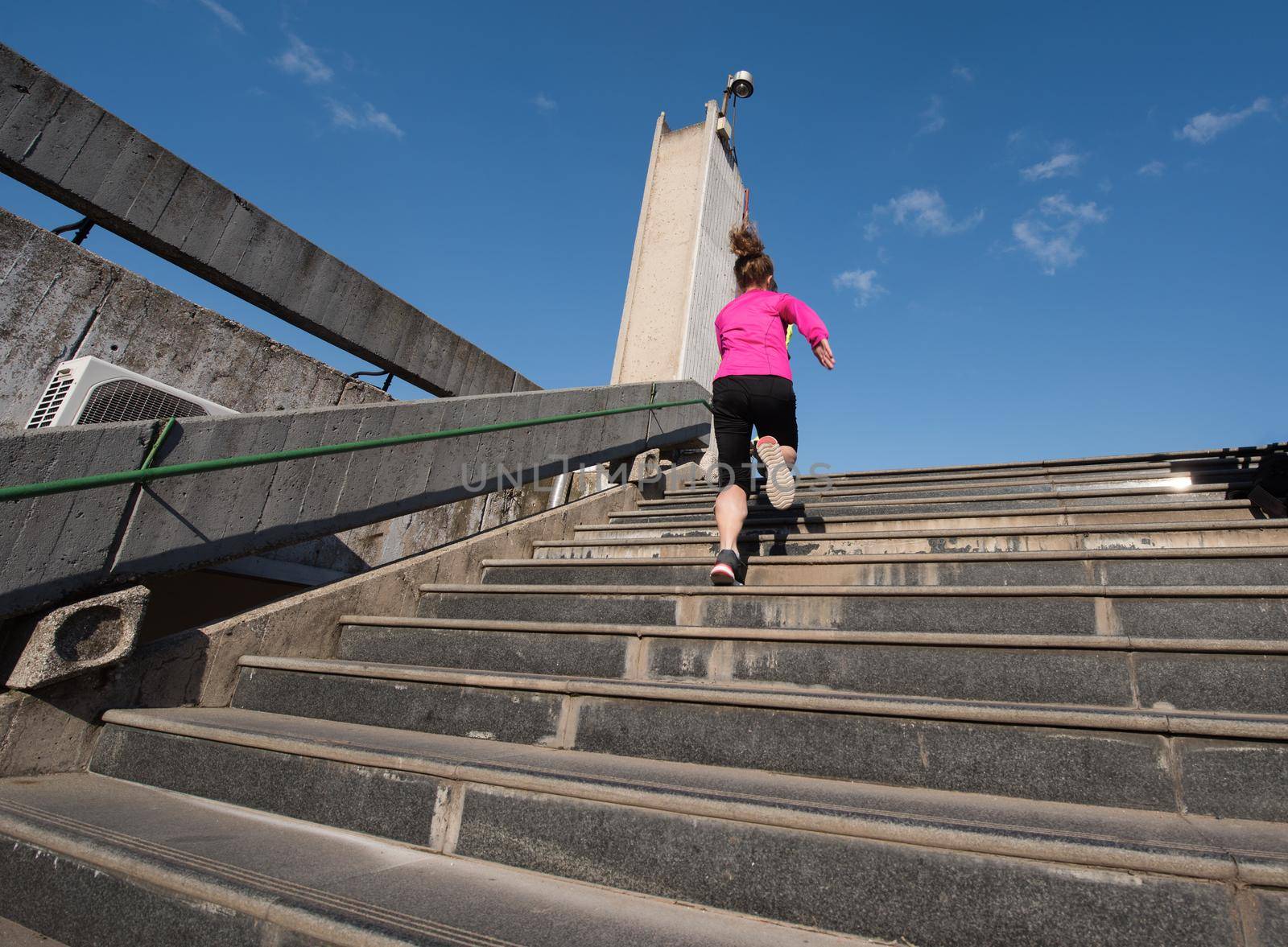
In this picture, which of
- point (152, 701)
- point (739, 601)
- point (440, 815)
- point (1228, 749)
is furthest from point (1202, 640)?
point (152, 701)

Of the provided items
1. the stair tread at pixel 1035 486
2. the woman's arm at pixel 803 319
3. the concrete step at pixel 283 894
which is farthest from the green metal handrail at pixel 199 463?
the stair tread at pixel 1035 486

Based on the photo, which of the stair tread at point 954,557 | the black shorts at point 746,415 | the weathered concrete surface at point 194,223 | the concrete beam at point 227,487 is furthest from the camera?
the weathered concrete surface at point 194,223

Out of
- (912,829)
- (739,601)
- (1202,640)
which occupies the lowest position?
(912,829)

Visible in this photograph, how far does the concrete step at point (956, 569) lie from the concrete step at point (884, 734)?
1.11 m

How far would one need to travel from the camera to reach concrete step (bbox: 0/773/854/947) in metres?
1.30

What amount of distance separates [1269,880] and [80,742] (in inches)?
134

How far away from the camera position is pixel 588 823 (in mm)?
1628

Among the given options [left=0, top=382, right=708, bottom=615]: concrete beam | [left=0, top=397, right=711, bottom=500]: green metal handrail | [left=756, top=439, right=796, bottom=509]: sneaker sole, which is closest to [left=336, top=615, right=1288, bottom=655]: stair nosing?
[left=0, top=382, right=708, bottom=615]: concrete beam

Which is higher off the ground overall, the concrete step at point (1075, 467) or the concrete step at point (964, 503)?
the concrete step at point (1075, 467)

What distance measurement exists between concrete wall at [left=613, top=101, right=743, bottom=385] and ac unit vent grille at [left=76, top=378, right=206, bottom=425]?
714cm

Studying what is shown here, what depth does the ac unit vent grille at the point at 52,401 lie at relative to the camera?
3.46 m

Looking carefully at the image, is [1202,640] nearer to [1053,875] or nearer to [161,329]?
[1053,875]

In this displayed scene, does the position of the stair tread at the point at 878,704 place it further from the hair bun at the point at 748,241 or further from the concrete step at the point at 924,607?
the hair bun at the point at 748,241

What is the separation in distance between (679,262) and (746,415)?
7.89 metres
